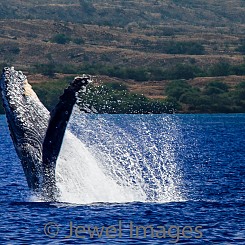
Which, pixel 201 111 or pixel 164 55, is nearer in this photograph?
pixel 201 111

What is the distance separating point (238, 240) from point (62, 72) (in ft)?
373

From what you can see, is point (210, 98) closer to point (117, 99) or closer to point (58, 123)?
point (117, 99)

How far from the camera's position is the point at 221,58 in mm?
154625

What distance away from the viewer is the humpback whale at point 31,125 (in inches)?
884

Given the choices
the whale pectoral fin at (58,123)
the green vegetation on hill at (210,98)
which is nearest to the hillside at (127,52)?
the green vegetation on hill at (210,98)

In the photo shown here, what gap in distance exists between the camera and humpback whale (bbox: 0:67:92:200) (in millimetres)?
22453

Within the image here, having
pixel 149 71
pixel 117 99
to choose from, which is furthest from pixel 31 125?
pixel 149 71

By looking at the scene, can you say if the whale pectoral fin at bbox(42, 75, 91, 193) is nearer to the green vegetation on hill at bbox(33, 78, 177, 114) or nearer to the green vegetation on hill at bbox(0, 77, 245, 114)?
the green vegetation on hill at bbox(33, 78, 177, 114)

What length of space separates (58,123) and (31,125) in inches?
45.6

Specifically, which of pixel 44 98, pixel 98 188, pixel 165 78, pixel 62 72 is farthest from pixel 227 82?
pixel 98 188

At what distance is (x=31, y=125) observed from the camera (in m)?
23.2

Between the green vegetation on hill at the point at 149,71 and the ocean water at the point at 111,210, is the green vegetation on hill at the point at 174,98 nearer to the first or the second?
the green vegetation on hill at the point at 149,71

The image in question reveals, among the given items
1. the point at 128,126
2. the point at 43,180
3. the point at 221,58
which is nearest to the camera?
the point at 43,180

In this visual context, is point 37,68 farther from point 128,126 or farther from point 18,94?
point 18,94
